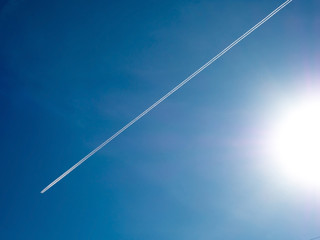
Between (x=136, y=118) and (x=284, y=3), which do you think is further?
(x=136, y=118)

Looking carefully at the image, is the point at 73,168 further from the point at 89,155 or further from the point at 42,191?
the point at 42,191

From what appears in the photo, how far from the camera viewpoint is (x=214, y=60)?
14031 millimetres

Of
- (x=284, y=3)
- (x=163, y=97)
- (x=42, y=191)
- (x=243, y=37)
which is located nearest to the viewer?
(x=284, y=3)

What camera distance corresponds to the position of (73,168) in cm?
1534

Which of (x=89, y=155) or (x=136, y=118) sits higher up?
(x=136, y=118)

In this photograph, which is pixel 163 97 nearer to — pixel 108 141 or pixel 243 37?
pixel 108 141

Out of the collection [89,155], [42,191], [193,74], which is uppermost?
[193,74]

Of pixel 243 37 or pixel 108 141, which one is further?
pixel 108 141

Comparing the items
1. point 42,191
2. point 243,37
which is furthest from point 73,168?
point 243,37

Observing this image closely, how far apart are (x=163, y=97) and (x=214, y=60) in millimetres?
3581

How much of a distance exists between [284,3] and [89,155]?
13.7 m

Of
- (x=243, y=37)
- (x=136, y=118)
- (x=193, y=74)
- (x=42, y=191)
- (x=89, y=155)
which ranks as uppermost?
(x=243, y=37)

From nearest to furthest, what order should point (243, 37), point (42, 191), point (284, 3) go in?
1. point (284, 3)
2. point (243, 37)
3. point (42, 191)

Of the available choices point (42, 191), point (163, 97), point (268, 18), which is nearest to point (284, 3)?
point (268, 18)
